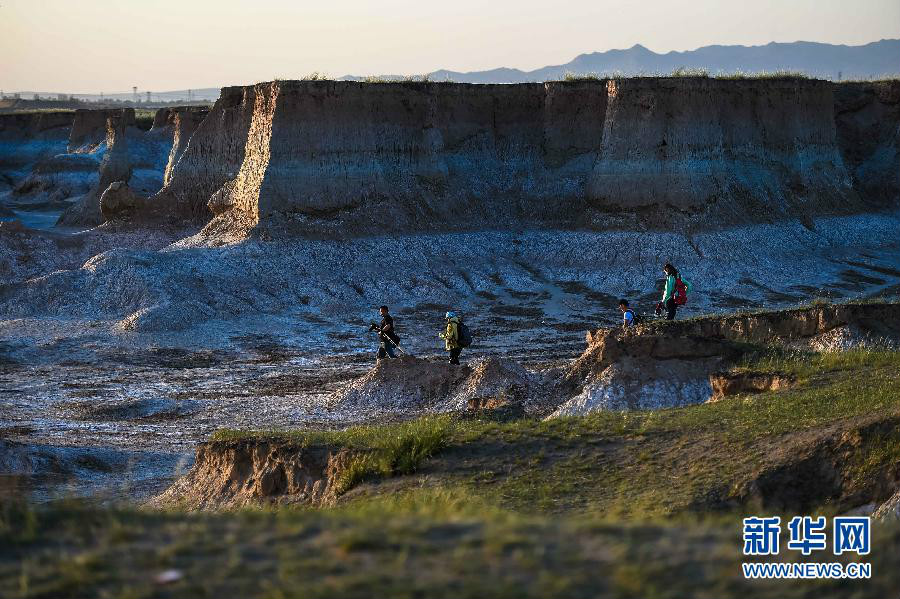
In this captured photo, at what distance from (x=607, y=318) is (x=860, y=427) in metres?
19.5

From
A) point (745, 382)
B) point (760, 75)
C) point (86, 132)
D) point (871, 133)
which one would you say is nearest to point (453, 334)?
point (745, 382)

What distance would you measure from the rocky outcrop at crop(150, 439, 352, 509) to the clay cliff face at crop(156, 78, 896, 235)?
2008cm

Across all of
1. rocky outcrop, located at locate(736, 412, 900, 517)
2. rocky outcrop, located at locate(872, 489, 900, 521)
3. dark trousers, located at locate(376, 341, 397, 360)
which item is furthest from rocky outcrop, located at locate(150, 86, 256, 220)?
rocky outcrop, located at locate(872, 489, 900, 521)

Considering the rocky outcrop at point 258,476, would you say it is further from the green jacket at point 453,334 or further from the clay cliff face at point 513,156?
the clay cliff face at point 513,156

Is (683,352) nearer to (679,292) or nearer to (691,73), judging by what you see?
(679,292)

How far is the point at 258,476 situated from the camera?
40.5 feet

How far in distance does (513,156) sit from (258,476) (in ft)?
89.2

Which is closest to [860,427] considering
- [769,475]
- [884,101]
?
[769,475]

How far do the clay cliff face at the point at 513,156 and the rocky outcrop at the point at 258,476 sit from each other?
20080 mm

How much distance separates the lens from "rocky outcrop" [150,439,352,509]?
1152cm

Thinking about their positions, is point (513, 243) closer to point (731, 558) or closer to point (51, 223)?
point (51, 223)

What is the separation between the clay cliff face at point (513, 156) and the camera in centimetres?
3338

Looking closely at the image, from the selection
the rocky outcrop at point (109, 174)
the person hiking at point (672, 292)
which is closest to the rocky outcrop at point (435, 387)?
the person hiking at point (672, 292)

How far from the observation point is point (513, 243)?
36062 mm
